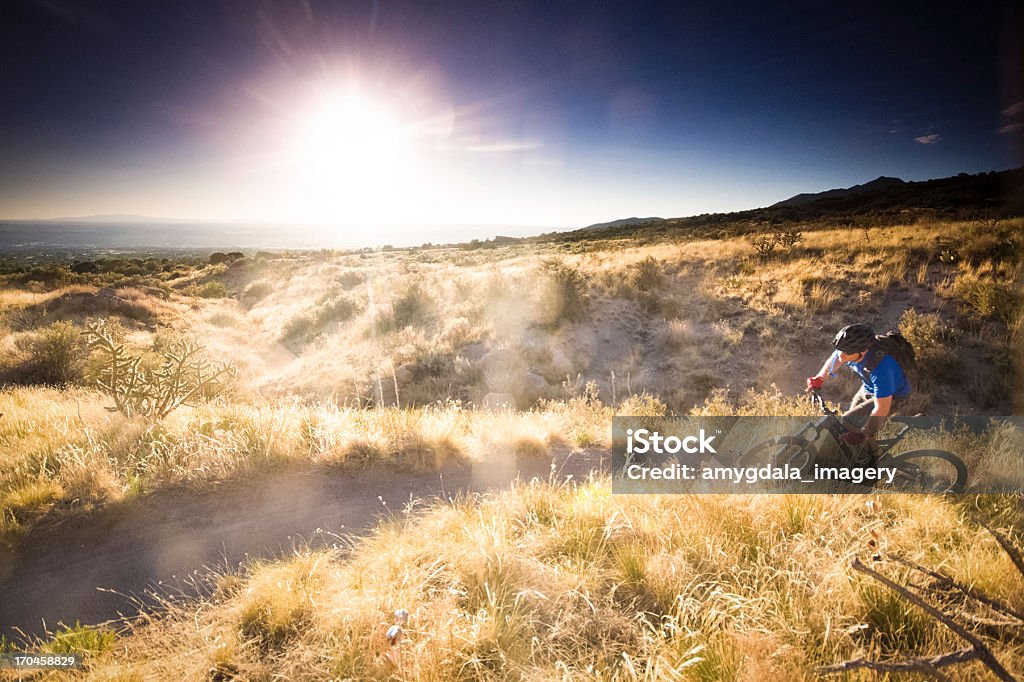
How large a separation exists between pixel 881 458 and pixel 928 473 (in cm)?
76

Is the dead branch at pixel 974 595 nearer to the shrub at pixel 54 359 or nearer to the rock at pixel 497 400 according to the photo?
the rock at pixel 497 400

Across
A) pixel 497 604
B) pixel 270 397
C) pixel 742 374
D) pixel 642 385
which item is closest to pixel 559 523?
pixel 497 604

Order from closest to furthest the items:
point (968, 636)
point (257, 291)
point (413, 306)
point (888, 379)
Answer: point (968, 636) < point (888, 379) < point (413, 306) < point (257, 291)

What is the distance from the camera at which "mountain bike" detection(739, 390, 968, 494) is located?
4.46 m

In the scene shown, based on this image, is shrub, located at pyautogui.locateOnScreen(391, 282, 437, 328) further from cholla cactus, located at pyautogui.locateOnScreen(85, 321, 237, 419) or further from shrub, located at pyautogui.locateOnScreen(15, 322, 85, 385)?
cholla cactus, located at pyautogui.locateOnScreen(85, 321, 237, 419)

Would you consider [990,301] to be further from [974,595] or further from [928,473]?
[974,595]

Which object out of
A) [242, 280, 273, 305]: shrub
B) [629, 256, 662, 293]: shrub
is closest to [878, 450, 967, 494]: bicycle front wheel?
[629, 256, 662, 293]: shrub

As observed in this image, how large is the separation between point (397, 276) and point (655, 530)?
72.6ft

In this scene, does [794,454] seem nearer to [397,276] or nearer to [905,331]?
[905,331]

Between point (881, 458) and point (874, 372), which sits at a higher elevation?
point (874, 372)

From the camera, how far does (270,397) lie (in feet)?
38.4

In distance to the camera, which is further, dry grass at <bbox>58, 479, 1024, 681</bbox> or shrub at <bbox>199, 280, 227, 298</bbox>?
shrub at <bbox>199, 280, 227, 298</bbox>

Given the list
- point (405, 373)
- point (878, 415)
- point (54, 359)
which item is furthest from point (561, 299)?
point (54, 359)

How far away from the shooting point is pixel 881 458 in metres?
Answer: 4.54
